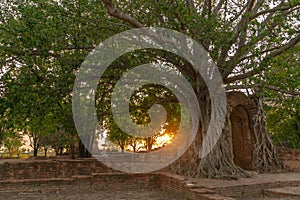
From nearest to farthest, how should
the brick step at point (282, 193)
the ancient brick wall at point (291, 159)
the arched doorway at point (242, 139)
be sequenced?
the brick step at point (282, 193)
the ancient brick wall at point (291, 159)
the arched doorway at point (242, 139)

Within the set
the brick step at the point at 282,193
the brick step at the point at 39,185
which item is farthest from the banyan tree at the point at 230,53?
the brick step at the point at 39,185

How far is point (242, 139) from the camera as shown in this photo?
14.0 m

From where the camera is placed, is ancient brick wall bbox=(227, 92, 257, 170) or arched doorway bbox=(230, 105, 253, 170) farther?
arched doorway bbox=(230, 105, 253, 170)

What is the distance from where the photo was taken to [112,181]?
10133 millimetres

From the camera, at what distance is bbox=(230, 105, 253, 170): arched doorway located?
13609 millimetres

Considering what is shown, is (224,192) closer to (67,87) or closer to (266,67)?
(266,67)

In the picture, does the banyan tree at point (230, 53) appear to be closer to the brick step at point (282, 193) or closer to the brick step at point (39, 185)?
the brick step at point (282, 193)

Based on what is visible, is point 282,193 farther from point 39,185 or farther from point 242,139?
point 39,185

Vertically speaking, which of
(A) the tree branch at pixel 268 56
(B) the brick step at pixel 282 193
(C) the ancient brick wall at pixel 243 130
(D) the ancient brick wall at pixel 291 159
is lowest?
(B) the brick step at pixel 282 193

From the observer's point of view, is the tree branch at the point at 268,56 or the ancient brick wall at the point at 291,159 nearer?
the tree branch at the point at 268,56

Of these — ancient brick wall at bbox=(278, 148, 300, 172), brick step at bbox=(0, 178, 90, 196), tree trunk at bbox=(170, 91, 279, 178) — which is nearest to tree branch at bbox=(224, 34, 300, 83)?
tree trunk at bbox=(170, 91, 279, 178)

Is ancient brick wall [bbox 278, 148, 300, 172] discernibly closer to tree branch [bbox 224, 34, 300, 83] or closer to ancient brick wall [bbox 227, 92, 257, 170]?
ancient brick wall [bbox 227, 92, 257, 170]

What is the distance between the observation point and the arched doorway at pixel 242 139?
1361 cm

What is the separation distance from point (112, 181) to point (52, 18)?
5550 mm
